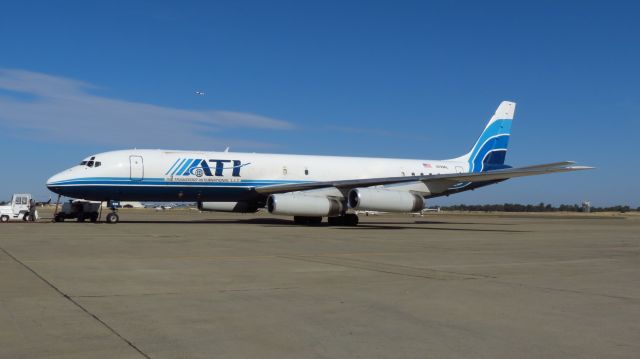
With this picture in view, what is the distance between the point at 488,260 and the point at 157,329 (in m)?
8.88

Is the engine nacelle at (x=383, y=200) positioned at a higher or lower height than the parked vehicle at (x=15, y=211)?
higher

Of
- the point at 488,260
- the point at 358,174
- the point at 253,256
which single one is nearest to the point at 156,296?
the point at 253,256

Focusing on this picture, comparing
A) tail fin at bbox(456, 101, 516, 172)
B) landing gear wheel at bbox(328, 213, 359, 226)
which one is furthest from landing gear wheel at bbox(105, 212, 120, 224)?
tail fin at bbox(456, 101, 516, 172)

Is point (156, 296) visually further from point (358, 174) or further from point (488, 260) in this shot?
point (358, 174)

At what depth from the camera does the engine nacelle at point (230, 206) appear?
103 feet

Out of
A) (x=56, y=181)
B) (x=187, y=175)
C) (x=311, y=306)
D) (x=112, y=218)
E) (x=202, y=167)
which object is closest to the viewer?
(x=311, y=306)

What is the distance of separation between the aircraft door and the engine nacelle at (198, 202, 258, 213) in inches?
186

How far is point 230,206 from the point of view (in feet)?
107

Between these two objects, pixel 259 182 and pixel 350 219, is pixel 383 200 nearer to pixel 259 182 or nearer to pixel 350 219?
pixel 350 219

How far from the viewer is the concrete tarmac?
5.02m

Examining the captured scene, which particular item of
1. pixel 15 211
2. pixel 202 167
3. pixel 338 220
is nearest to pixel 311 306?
pixel 202 167

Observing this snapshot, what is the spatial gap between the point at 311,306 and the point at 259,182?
75.1 ft

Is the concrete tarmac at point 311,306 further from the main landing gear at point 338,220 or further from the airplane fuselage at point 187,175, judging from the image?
the main landing gear at point 338,220

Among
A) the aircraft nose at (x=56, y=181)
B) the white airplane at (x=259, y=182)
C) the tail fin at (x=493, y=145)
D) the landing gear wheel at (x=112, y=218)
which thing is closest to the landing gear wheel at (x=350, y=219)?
the white airplane at (x=259, y=182)
